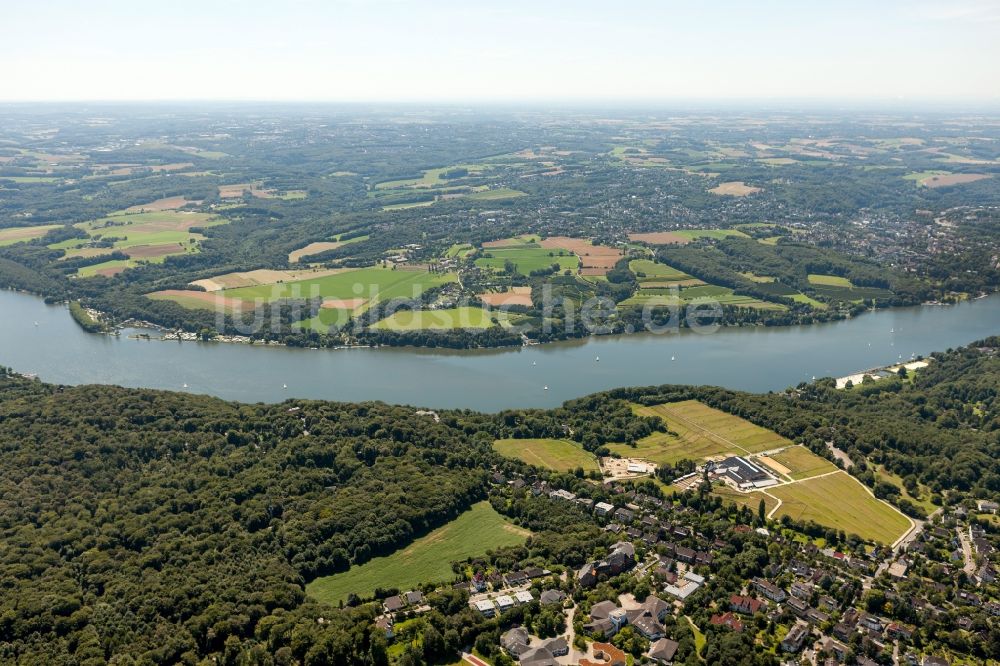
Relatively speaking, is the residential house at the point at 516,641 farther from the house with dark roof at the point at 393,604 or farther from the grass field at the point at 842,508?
the grass field at the point at 842,508

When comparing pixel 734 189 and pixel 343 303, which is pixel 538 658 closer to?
pixel 343 303

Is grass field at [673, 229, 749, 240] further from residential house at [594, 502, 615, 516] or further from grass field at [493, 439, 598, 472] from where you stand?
residential house at [594, 502, 615, 516]

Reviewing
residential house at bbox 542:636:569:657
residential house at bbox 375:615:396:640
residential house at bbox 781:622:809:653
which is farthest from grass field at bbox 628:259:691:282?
residential house at bbox 375:615:396:640

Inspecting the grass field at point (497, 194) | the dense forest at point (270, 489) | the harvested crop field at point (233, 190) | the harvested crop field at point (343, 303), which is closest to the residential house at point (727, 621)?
the dense forest at point (270, 489)

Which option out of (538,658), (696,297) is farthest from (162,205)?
(538,658)

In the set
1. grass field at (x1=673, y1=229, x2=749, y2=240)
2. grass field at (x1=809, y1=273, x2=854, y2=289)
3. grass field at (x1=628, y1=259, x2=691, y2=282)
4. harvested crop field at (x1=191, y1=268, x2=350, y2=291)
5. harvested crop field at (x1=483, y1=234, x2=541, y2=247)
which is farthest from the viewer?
grass field at (x1=673, y1=229, x2=749, y2=240)

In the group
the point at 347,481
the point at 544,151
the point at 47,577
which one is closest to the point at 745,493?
the point at 347,481

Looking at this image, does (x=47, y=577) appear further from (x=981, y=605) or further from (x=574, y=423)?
(x=981, y=605)
